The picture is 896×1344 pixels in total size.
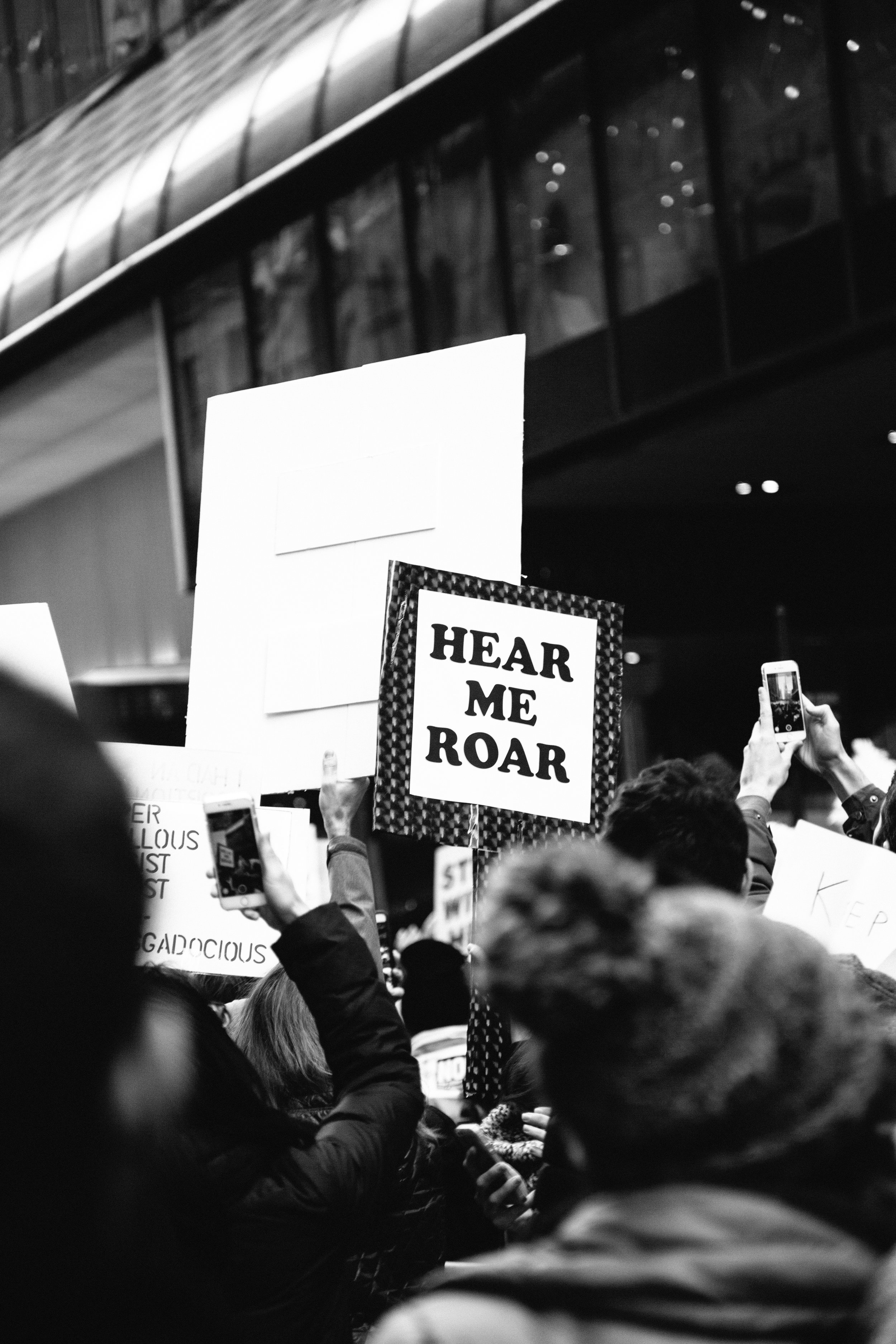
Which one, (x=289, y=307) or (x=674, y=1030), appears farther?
(x=289, y=307)

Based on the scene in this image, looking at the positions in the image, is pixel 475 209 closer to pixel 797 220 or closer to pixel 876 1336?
pixel 797 220

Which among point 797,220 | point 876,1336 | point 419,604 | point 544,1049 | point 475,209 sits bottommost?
point 876,1336

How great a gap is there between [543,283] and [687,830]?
37.3ft

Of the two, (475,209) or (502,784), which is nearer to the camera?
(502,784)

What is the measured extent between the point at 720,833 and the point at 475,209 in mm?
12121

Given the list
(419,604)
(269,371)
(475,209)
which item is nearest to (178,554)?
(269,371)

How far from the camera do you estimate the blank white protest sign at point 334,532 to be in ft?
13.2

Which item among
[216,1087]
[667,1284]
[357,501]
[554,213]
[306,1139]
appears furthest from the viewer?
[554,213]

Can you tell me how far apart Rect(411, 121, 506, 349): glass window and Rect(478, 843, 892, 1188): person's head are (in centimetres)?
1262

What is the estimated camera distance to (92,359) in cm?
1905

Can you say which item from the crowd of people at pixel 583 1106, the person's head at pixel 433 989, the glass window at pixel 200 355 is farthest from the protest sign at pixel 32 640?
the glass window at pixel 200 355

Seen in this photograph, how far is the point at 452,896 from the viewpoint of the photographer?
820cm

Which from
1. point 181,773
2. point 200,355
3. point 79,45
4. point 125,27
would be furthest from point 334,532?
point 79,45

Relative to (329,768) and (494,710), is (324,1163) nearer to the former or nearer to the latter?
(329,768)
